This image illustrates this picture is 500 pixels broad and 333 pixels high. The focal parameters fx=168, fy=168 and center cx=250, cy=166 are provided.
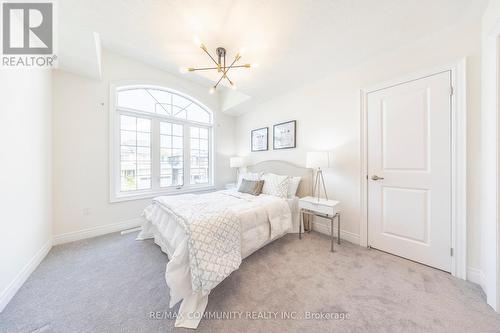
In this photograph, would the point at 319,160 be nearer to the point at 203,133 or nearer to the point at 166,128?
the point at 203,133

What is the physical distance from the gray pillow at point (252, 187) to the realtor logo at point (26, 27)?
2959mm

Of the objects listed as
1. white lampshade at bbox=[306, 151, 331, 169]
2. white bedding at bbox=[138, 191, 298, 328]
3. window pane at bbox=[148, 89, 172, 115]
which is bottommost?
white bedding at bbox=[138, 191, 298, 328]

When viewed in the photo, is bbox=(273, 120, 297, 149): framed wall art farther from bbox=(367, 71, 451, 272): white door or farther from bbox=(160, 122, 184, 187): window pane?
bbox=(160, 122, 184, 187): window pane

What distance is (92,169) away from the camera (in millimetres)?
2678

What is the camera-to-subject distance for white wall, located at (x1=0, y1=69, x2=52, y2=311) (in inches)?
55.4

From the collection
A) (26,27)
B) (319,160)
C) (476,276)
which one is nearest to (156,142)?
(26,27)

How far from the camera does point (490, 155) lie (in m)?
1.40

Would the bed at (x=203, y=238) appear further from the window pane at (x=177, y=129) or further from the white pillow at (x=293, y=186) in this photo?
the window pane at (x=177, y=129)

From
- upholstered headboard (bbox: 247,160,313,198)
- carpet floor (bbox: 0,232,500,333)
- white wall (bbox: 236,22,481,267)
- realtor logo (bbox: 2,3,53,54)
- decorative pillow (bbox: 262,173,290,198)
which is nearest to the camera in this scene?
carpet floor (bbox: 0,232,500,333)

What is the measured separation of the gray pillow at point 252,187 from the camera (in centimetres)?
292

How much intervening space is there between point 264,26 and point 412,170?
2.38 metres

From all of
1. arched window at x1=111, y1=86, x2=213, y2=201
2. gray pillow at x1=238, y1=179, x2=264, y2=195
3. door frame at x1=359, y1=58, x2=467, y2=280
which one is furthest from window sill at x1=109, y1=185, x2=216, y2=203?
door frame at x1=359, y1=58, x2=467, y2=280

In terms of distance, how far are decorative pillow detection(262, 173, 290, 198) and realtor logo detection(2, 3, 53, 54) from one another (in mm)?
3190

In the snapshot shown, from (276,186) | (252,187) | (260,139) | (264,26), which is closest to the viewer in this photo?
(264,26)
